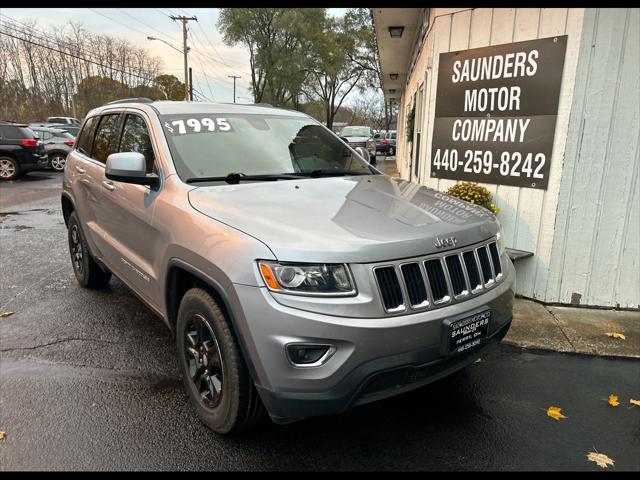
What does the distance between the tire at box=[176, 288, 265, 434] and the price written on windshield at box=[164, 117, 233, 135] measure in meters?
1.27

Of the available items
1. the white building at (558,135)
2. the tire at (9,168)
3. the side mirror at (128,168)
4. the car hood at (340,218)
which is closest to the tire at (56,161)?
the tire at (9,168)

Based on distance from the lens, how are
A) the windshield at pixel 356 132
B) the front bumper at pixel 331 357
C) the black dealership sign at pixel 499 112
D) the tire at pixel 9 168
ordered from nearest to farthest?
the front bumper at pixel 331 357
the black dealership sign at pixel 499 112
the tire at pixel 9 168
the windshield at pixel 356 132

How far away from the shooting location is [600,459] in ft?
8.30

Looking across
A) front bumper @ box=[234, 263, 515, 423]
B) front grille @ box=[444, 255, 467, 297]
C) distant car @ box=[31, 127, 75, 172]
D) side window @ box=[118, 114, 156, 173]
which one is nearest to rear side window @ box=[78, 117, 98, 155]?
side window @ box=[118, 114, 156, 173]

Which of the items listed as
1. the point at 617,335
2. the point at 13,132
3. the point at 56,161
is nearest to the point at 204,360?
the point at 617,335

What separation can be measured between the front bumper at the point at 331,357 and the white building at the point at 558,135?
3.01 m

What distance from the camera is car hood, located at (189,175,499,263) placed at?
85.2 inches

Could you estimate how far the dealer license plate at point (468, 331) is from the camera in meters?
2.31

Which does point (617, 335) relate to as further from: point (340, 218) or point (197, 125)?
point (197, 125)

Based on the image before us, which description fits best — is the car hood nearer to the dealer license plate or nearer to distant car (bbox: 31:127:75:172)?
the dealer license plate

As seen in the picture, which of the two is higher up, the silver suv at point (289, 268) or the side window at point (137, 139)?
the side window at point (137, 139)

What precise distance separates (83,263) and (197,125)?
241cm

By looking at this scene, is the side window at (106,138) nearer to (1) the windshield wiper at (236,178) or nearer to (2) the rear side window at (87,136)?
(2) the rear side window at (87,136)
